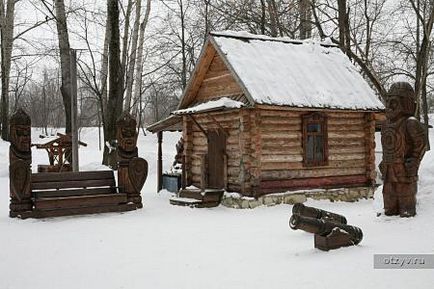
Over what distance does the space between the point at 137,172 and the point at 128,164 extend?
325 mm

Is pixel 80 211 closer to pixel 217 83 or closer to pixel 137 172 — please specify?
pixel 137 172

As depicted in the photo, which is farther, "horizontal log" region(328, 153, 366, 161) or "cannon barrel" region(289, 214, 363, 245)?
"horizontal log" region(328, 153, 366, 161)

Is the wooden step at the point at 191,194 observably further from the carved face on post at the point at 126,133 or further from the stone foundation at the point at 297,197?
the carved face on post at the point at 126,133

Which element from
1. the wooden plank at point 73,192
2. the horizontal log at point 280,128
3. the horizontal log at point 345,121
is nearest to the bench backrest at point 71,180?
the wooden plank at point 73,192

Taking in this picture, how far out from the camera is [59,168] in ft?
65.5

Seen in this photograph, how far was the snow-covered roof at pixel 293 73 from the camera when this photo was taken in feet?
44.4

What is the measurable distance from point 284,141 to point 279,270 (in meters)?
7.87

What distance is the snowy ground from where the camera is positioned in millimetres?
5855

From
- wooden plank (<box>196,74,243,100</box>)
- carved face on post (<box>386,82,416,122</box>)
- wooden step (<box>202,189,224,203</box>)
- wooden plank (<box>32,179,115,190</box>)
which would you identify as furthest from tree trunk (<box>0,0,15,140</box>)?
carved face on post (<box>386,82,416,122</box>)

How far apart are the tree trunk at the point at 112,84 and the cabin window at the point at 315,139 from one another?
364 inches

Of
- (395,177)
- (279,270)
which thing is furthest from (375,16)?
(279,270)

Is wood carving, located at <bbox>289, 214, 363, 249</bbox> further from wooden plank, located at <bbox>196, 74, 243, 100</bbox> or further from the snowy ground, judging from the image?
wooden plank, located at <bbox>196, 74, 243, 100</bbox>

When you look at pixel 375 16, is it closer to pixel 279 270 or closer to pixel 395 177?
pixel 395 177

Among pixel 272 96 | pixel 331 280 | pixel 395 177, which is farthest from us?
pixel 272 96
